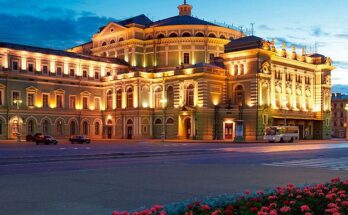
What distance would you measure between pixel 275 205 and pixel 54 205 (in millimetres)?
5926

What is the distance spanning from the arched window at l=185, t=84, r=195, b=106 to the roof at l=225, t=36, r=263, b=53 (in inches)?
391

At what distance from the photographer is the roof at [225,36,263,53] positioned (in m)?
75.4

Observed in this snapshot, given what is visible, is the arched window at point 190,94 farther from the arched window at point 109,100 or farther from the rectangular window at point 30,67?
the rectangular window at point 30,67

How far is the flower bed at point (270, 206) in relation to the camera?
26.0ft

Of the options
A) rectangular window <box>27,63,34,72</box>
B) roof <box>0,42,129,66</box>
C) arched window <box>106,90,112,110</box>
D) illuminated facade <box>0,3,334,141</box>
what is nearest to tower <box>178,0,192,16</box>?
illuminated facade <box>0,3,334,141</box>

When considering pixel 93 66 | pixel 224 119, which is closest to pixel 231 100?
pixel 224 119

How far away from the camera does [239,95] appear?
254 feet

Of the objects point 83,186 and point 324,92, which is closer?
point 83,186

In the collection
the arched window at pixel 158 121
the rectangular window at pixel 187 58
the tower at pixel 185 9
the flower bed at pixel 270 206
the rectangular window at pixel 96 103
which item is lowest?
the flower bed at pixel 270 206

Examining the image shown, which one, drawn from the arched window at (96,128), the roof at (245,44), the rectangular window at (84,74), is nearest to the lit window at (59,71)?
the rectangular window at (84,74)

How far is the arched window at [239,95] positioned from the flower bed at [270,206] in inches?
2635

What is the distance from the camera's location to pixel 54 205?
37.8 feet

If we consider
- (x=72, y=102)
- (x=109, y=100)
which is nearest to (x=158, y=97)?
(x=109, y=100)

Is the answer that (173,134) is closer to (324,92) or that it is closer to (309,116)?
(309,116)
